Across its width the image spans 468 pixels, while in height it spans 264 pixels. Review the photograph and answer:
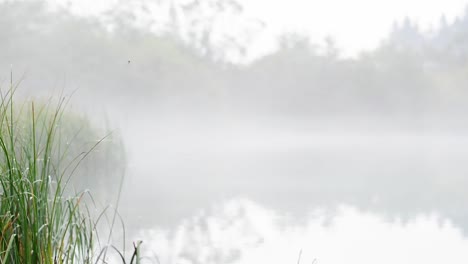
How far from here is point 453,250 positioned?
116 inches

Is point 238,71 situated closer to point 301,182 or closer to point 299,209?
point 301,182

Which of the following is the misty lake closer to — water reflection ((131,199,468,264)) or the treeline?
water reflection ((131,199,468,264))

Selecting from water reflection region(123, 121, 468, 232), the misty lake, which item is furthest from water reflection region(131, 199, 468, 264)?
water reflection region(123, 121, 468, 232)

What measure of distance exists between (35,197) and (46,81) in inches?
323

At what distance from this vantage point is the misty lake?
288cm

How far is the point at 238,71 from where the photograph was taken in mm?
18891

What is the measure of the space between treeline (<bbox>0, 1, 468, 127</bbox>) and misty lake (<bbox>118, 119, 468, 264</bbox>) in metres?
3.35

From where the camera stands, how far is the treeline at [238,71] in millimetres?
11055

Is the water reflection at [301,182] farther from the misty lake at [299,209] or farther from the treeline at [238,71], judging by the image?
the treeline at [238,71]

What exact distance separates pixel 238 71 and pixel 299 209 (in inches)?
580

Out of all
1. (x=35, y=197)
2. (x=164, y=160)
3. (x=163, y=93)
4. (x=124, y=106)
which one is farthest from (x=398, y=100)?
(x=35, y=197)

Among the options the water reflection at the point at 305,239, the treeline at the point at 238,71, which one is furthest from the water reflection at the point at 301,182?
the treeline at the point at 238,71

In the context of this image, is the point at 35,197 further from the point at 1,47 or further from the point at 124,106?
the point at 124,106

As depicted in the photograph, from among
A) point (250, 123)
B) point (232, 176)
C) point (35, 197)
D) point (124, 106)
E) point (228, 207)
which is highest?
point (250, 123)
